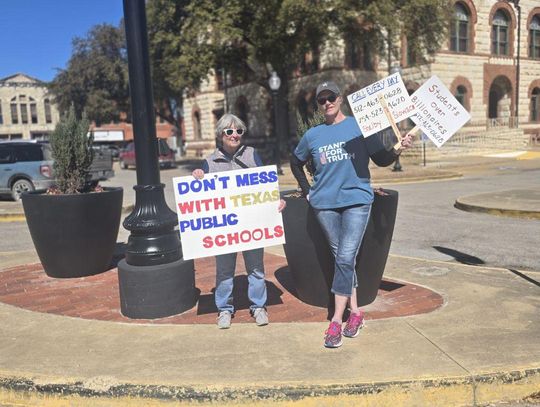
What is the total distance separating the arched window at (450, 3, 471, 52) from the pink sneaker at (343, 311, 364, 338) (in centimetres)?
2968

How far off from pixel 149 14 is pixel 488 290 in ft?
96.6

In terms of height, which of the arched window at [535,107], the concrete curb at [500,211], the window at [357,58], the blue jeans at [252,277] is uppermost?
the window at [357,58]

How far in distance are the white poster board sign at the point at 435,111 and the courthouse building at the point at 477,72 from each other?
2424 cm

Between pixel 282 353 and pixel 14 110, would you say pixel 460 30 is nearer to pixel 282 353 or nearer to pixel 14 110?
pixel 282 353

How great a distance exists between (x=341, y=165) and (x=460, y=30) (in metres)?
30.5

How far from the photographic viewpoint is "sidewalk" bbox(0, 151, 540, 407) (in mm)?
3111

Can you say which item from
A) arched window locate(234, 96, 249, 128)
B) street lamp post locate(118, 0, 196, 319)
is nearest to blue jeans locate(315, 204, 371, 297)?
street lamp post locate(118, 0, 196, 319)

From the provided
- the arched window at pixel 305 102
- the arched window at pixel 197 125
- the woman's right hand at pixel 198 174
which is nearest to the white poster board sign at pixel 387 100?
the woman's right hand at pixel 198 174

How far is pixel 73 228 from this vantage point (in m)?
5.65

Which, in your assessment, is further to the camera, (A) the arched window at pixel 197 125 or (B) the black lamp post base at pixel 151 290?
(A) the arched window at pixel 197 125

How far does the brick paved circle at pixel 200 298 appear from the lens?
439 centimetres

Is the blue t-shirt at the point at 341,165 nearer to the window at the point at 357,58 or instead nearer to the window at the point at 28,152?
the window at the point at 28,152

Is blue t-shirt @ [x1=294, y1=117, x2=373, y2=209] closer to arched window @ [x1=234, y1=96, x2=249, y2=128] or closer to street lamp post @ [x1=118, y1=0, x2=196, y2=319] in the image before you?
street lamp post @ [x1=118, y1=0, x2=196, y2=319]

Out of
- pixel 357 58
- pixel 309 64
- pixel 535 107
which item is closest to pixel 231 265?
pixel 357 58
